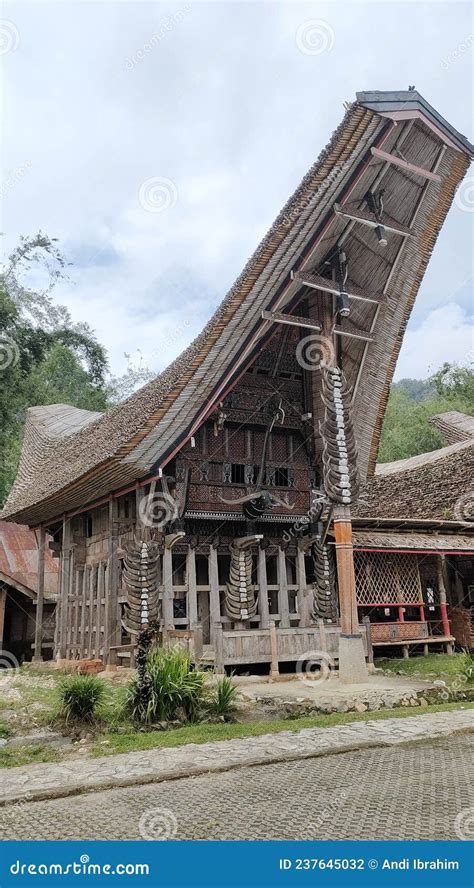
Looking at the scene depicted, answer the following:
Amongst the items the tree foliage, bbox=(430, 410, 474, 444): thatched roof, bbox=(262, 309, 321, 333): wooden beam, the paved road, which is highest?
the tree foliage

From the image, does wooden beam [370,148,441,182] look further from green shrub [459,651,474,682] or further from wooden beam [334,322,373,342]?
green shrub [459,651,474,682]

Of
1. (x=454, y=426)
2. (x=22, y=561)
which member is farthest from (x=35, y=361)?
(x=454, y=426)

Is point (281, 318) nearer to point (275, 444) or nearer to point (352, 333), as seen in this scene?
point (352, 333)

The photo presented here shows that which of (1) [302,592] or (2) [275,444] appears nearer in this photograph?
(1) [302,592]

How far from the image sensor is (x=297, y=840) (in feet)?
11.3

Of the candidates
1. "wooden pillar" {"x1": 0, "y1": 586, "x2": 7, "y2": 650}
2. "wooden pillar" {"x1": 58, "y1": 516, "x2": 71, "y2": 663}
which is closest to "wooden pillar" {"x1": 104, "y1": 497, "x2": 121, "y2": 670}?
"wooden pillar" {"x1": 58, "y1": 516, "x2": 71, "y2": 663}

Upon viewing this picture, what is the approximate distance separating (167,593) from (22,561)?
8.30 m

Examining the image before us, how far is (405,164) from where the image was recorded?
35.2 ft

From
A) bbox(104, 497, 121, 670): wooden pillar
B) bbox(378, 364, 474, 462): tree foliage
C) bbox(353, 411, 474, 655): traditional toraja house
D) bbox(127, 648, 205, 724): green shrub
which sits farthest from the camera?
bbox(378, 364, 474, 462): tree foliage

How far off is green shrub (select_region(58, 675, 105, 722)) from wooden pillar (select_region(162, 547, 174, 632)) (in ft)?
13.4

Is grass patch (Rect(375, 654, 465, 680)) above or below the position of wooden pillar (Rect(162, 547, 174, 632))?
below

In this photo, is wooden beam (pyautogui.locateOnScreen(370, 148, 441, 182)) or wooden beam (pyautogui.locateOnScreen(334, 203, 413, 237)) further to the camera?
wooden beam (pyautogui.locateOnScreen(334, 203, 413, 237))

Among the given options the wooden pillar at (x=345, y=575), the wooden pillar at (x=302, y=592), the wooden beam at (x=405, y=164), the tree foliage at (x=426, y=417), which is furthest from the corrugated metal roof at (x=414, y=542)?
the tree foliage at (x=426, y=417)

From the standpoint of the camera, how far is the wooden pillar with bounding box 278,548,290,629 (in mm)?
12766
